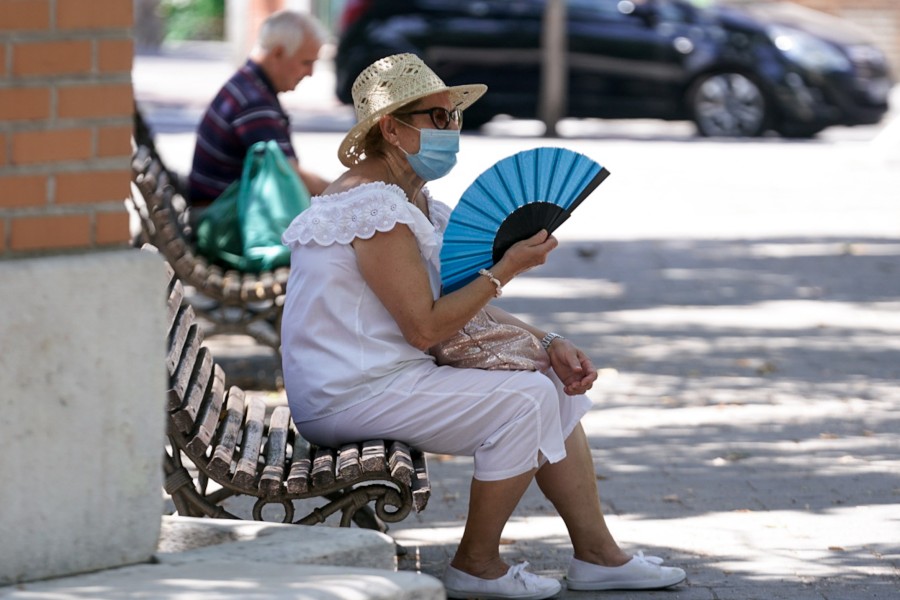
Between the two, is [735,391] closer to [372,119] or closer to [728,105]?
[372,119]

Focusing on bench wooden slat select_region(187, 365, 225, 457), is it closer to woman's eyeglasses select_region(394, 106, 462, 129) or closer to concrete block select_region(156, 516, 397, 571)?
concrete block select_region(156, 516, 397, 571)

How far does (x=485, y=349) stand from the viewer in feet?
15.3

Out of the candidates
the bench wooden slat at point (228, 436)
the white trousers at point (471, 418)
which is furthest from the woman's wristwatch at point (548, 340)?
the bench wooden slat at point (228, 436)

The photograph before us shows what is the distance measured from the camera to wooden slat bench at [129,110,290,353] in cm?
712

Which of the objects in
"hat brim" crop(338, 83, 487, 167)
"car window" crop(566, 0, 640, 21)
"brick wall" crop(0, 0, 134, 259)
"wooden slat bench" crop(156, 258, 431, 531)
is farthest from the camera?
"car window" crop(566, 0, 640, 21)

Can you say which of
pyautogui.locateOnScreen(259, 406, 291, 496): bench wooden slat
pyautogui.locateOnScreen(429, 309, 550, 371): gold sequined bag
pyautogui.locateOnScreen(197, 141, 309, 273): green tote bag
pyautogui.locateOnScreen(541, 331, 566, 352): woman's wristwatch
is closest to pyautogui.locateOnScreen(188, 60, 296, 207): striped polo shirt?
pyautogui.locateOnScreen(197, 141, 309, 273): green tote bag

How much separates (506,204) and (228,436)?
998mm

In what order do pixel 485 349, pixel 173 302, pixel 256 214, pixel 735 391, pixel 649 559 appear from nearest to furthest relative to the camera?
1. pixel 485 349
2. pixel 649 559
3. pixel 173 302
4. pixel 256 214
5. pixel 735 391

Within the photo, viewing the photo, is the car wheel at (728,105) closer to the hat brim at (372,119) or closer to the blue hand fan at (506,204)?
the hat brim at (372,119)

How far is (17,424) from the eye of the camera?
11.7 ft

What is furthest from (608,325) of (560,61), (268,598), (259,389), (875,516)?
(560,61)

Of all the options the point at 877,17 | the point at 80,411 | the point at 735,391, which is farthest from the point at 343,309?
the point at 877,17

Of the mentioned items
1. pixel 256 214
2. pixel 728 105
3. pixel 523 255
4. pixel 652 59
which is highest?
pixel 652 59

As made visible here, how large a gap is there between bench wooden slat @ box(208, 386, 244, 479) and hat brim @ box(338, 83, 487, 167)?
2.63 ft
